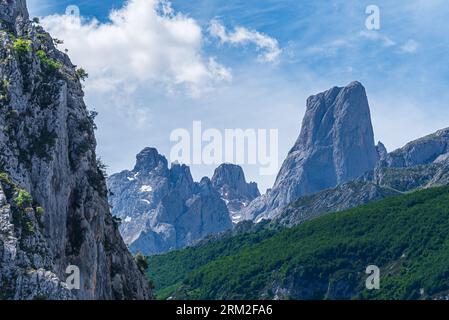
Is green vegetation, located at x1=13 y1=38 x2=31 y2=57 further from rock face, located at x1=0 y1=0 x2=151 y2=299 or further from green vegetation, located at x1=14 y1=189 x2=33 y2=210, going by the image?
green vegetation, located at x1=14 y1=189 x2=33 y2=210

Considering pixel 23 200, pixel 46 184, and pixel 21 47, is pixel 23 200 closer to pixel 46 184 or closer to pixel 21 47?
pixel 46 184

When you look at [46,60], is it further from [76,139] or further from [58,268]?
[58,268]

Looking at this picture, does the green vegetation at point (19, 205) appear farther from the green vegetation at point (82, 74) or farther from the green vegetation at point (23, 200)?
the green vegetation at point (82, 74)

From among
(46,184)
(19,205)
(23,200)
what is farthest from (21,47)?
(19,205)

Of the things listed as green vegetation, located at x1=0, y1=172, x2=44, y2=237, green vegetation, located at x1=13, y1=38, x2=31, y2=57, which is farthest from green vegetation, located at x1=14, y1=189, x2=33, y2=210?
green vegetation, located at x1=13, y1=38, x2=31, y2=57

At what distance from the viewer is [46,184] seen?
8631cm

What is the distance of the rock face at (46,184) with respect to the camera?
75219mm

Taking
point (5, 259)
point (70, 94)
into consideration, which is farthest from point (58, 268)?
point (70, 94)

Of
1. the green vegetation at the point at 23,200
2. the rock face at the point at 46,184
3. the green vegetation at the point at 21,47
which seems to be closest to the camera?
the rock face at the point at 46,184

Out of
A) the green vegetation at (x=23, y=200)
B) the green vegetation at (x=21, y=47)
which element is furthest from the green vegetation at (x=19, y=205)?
the green vegetation at (x=21, y=47)

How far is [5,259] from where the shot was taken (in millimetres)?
73000

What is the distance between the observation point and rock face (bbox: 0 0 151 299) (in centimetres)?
7522
